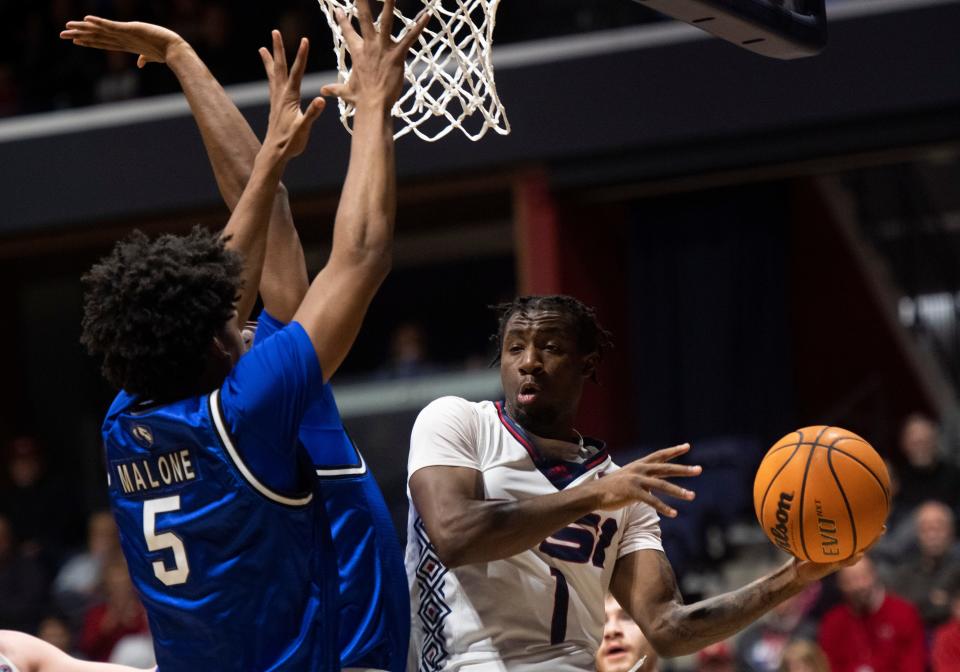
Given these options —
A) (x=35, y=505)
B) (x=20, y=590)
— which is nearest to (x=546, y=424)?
(x=20, y=590)

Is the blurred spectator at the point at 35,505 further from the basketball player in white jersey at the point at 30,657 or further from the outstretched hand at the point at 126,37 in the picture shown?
the outstretched hand at the point at 126,37

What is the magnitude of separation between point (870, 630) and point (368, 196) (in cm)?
593

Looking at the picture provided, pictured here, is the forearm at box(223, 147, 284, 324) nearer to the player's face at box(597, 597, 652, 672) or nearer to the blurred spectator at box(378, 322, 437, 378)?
the player's face at box(597, 597, 652, 672)

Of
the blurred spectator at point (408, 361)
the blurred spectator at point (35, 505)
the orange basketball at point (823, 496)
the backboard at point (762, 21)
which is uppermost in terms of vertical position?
the backboard at point (762, 21)

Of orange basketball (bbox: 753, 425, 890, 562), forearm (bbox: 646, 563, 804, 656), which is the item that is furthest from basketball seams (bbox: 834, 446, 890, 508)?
forearm (bbox: 646, 563, 804, 656)

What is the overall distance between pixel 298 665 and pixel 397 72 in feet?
4.17

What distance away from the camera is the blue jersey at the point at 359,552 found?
3.55m

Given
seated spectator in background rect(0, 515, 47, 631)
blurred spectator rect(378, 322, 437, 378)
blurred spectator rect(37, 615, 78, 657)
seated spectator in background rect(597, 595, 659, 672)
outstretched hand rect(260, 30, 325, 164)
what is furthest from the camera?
blurred spectator rect(378, 322, 437, 378)

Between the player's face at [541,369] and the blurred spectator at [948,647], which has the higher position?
the player's face at [541,369]

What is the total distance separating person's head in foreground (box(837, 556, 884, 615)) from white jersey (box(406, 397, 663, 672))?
4.84 m

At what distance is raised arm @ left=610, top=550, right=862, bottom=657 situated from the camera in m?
3.84

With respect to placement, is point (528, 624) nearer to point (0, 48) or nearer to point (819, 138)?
point (819, 138)

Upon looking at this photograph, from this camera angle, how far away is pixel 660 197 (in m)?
11.4

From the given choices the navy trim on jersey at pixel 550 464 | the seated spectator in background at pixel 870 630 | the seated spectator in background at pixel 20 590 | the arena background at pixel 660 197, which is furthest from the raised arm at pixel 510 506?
the seated spectator in background at pixel 20 590
